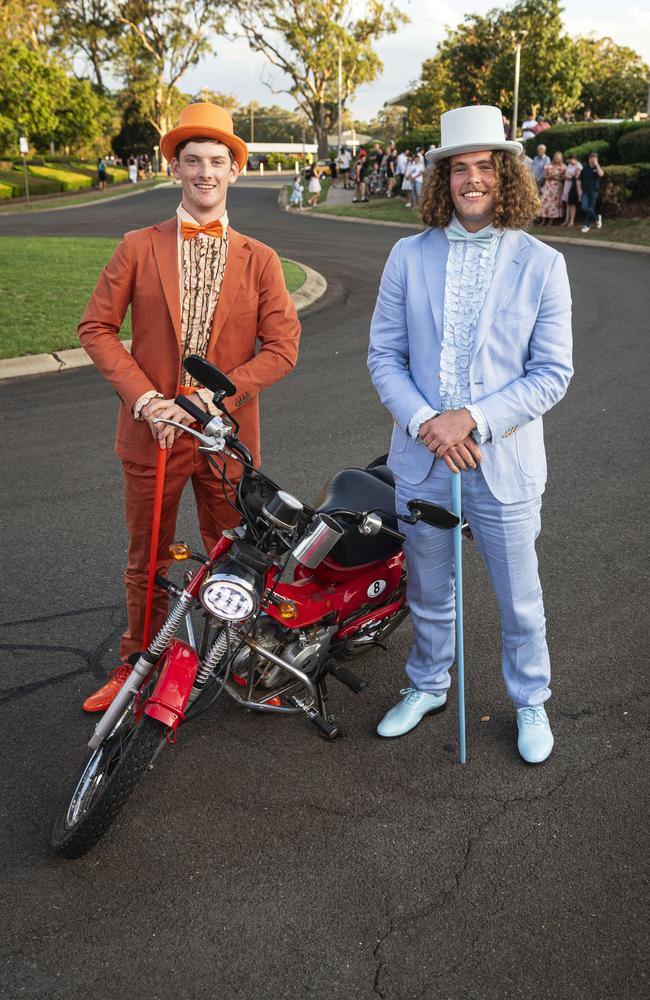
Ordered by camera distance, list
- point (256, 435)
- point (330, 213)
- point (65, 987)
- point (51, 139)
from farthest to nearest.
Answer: point (51, 139)
point (330, 213)
point (256, 435)
point (65, 987)

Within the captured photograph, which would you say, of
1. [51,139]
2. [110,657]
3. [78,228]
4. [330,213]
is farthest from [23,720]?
[51,139]

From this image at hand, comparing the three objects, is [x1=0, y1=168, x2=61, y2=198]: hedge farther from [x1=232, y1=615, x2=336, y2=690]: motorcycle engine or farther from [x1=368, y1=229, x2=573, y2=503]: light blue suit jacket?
[x1=232, y1=615, x2=336, y2=690]: motorcycle engine

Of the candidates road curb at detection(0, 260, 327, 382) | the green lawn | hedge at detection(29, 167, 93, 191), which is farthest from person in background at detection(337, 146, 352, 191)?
road curb at detection(0, 260, 327, 382)

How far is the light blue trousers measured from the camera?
333cm

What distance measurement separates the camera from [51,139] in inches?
2215

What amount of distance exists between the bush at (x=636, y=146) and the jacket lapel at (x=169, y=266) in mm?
23393

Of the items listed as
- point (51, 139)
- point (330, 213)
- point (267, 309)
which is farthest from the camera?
point (51, 139)

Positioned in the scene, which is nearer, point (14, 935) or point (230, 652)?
point (14, 935)

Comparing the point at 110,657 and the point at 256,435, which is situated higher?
the point at 256,435

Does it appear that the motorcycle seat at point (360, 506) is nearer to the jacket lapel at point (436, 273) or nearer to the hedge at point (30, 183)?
the jacket lapel at point (436, 273)

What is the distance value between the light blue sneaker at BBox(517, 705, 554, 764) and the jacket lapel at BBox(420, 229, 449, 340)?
150 cm

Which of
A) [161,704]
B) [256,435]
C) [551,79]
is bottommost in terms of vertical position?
[161,704]

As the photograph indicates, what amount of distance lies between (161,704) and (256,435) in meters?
1.32

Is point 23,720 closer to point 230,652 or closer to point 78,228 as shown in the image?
point 230,652
